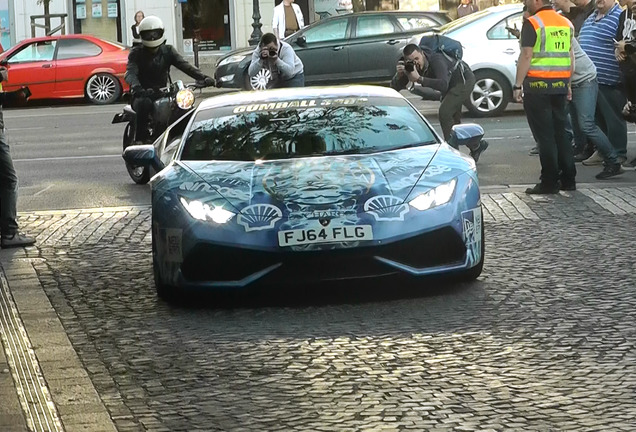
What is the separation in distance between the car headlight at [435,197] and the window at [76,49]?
22.1 metres

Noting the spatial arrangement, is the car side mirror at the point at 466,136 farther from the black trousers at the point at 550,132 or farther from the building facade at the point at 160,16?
the building facade at the point at 160,16

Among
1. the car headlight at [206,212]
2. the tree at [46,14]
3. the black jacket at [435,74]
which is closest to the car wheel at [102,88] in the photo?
the tree at [46,14]

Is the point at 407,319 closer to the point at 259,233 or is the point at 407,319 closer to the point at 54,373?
the point at 259,233

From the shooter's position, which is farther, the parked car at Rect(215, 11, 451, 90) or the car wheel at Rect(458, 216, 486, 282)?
the parked car at Rect(215, 11, 451, 90)

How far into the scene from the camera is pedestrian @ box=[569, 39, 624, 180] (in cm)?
1376

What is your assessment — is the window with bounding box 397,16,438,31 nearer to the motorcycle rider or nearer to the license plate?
the motorcycle rider

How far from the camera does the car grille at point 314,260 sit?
7.79 meters

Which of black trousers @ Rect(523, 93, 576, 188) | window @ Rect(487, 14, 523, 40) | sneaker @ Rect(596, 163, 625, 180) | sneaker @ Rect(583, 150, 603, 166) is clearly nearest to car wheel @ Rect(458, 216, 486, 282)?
black trousers @ Rect(523, 93, 576, 188)

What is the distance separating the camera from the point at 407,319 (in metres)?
7.46

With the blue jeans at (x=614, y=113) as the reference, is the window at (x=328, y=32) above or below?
below

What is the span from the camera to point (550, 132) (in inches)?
488

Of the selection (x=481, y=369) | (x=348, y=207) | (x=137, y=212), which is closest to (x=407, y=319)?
(x=348, y=207)

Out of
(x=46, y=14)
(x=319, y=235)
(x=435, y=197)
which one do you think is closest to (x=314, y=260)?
(x=319, y=235)

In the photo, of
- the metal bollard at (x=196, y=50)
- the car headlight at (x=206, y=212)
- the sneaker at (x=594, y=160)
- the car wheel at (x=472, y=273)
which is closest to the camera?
the car headlight at (x=206, y=212)
